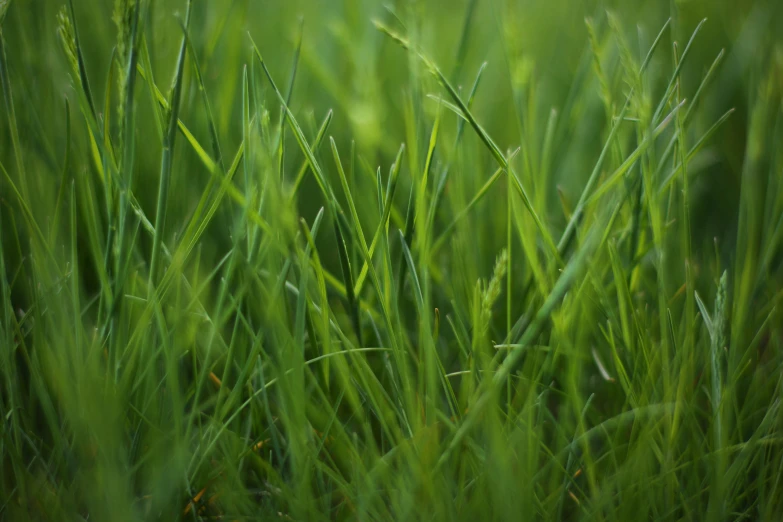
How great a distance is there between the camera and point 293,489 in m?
0.52

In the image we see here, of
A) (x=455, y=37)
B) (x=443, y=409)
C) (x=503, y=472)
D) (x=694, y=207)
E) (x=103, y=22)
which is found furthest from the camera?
(x=455, y=37)

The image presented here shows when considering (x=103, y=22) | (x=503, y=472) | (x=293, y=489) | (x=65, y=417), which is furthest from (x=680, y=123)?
(x=103, y=22)

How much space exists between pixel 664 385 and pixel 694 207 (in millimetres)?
426

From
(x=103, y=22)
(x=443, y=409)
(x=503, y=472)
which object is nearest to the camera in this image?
(x=503, y=472)

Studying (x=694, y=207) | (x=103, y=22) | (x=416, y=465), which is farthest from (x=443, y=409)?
(x=103, y=22)

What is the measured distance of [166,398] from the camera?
0.54m

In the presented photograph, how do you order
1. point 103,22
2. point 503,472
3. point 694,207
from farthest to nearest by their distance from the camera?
point 103,22, point 694,207, point 503,472

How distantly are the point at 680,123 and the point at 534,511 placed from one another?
345 mm

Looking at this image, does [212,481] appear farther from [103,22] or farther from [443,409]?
[103,22]

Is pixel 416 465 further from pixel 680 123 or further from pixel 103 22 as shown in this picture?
pixel 103 22

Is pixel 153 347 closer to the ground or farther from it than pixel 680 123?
closer to the ground

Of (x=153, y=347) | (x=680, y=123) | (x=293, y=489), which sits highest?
(x=680, y=123)

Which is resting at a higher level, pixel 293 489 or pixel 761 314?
pixel 761 314

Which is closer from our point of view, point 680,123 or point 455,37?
point 680,123
